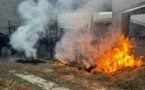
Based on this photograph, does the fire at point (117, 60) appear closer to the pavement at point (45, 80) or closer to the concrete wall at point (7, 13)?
the pavement at point (45, 80)

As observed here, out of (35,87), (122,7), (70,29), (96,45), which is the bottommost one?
(35,87)

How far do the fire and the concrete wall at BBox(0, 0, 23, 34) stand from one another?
42.9 ft

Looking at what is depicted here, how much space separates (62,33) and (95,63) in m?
7.30

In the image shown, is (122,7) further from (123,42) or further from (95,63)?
(95,63)

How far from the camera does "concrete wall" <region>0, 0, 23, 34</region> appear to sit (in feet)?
68.6

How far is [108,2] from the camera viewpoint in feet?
47.0

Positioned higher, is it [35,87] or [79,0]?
[79,0]

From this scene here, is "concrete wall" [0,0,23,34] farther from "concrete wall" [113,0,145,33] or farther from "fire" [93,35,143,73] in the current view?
"fire" [93,35,143,73]

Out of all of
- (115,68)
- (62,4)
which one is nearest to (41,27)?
(62,4)

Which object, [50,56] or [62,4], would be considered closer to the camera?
[62,4]

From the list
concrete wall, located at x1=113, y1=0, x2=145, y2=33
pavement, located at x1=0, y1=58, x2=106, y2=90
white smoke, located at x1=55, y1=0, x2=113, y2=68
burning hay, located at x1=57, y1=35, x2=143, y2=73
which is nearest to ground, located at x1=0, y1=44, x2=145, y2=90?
pavement, located at x1=0, y1=58, x2=106, y2=90

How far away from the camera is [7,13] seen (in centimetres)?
2125

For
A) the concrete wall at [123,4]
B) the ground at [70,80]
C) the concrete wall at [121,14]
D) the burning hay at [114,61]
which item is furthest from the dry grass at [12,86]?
the concrete wall at [123,4]

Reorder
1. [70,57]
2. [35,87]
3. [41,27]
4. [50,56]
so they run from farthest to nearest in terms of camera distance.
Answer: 1. [50,56]
2. [41,27]
3. [70,57]
4. [35,87]
